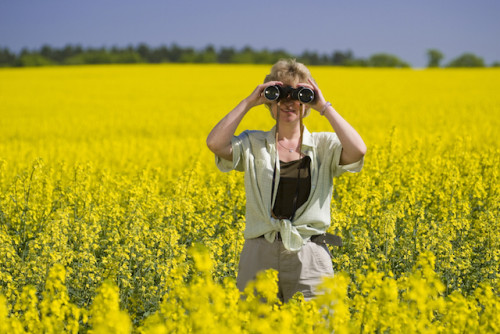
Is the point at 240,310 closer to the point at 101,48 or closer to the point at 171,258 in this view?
the point at 171,258

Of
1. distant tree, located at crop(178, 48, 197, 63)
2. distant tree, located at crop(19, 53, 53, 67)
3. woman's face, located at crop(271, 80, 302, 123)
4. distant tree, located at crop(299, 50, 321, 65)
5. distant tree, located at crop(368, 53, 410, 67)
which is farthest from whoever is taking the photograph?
distant tree, located at crop(368, 53, 410, 67)

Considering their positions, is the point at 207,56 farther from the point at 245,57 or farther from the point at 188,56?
the point at 245,57

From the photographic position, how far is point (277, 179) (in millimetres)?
3326

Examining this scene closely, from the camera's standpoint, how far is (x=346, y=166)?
3416 millimetres

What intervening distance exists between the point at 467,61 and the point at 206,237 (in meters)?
94.5

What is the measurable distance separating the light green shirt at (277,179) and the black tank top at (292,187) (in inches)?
1.5

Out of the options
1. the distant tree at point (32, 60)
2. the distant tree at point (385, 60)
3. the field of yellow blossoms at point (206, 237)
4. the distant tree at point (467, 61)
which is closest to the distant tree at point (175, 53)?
the distant tree at point (32, 60)

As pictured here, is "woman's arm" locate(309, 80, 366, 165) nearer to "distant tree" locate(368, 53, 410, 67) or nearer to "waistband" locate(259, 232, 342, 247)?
"waistband" locate(259, 232, 342, 247)

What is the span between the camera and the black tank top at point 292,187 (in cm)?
336

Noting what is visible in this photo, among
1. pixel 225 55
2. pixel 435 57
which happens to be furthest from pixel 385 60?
pixel 225 55

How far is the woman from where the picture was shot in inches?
129

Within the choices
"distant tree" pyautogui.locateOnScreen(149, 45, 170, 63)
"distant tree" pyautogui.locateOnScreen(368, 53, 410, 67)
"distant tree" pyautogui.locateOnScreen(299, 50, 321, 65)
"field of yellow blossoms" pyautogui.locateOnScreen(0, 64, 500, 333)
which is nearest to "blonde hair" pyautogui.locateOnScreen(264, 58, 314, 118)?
"field of yellow blossoms" pyautogui.locateOnScreen(0, 64, 500, 333)

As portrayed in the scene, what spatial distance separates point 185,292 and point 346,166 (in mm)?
1289

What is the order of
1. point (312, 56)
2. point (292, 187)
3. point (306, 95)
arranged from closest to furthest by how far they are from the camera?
point (306, 95), point (292, 187), point (312, 56)
